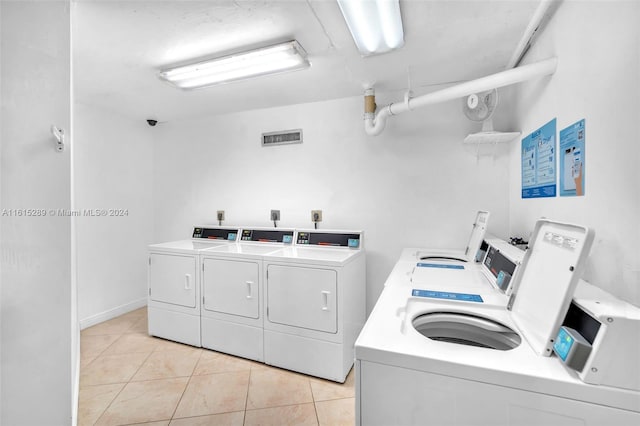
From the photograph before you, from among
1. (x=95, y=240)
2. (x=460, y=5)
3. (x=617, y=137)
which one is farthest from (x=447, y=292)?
(x=95, y=240)

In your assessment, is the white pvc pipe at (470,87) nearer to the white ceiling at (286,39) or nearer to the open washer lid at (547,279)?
the white ceiling at (286,39)

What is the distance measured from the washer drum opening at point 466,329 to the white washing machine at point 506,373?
0.11ft

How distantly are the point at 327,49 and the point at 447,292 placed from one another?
1745 mm

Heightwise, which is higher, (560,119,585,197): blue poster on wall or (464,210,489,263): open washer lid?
(560,119,585,197): blue poster on wall

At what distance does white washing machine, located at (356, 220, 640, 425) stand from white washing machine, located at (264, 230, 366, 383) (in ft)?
3.60

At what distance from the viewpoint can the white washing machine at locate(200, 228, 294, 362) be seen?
7.91 ft

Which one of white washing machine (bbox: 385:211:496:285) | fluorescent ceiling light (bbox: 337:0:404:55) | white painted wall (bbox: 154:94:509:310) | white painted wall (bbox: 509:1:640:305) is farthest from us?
white painted wall (bbox: 154:94:509:310)

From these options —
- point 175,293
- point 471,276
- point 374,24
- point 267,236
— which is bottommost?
point 175,293

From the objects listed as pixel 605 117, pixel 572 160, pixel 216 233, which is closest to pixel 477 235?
pixel 572 160

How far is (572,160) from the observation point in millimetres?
1356

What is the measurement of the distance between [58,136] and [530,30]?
250 cm

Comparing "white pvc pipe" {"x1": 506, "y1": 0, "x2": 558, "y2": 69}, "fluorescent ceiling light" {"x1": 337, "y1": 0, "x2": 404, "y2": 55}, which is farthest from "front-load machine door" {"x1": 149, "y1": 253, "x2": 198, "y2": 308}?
"white pvc pipe" {"x1": 506, "y1": 0, "x2": 558, "y2": 69}

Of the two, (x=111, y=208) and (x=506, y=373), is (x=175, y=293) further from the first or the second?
(x=506, y=373)

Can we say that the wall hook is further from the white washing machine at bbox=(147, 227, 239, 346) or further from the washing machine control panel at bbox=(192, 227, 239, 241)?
the washing machine control panel at bbox=(192, 227, 239, 241)
